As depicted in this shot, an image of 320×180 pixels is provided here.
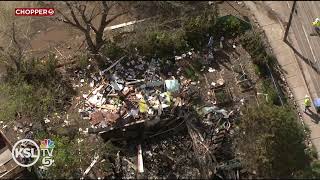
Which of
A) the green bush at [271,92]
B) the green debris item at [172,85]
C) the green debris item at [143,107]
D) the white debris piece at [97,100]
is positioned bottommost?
the green bush at [271,92]

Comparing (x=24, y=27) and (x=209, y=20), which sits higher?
(x=24, y=27)

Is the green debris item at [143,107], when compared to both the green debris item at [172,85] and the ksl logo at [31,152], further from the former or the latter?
the ksl logo at [31,152]

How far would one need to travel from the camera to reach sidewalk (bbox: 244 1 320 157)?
20594mm

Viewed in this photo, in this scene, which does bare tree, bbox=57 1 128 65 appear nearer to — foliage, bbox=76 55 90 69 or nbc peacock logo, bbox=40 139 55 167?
foliage, bbox=76 55 90 69

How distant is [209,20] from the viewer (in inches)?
874

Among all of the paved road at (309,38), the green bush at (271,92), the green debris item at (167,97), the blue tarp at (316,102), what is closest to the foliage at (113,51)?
the green debris item at (167,97)

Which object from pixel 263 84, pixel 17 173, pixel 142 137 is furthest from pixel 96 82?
pixel 263 84

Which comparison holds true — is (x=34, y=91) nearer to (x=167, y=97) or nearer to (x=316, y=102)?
(x=167, y=97)

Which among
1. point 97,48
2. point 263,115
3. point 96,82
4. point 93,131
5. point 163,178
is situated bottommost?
point 163,178

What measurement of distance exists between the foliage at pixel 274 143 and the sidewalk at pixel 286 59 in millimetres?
2866

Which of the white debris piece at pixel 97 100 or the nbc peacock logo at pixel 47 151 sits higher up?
the white debris piece at pixel 97 100

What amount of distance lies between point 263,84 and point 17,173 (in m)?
10.7

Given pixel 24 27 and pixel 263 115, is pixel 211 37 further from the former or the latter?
pixel 24 27

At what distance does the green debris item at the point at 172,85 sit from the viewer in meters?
20.5
